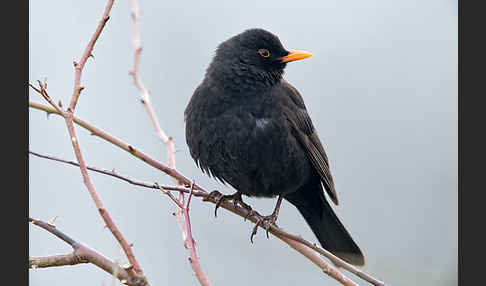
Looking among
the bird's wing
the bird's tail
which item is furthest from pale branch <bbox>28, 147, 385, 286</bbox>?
the bird's tail

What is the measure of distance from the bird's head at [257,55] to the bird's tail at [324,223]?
3.26ft

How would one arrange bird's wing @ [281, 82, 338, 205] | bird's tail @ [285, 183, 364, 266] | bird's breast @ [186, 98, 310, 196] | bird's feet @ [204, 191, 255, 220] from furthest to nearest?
bird's tail @ [285, 183, 364, 266], bird's wing @ [281, 82, 338, 205], bird's feet @ [204, 191, 255, 220], bird's breast @ [186, 98, 310, 196]

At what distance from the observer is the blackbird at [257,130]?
419cm

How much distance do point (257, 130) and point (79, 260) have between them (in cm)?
210

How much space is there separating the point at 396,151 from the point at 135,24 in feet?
10.6

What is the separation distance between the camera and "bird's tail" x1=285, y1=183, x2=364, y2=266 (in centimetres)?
488

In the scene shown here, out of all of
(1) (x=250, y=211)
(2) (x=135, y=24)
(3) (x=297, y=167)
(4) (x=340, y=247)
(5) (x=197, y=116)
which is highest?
(2) (x=135, y=24)

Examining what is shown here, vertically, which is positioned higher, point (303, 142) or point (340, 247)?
point (303, 142)

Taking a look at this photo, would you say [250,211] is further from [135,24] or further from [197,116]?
[135,24]

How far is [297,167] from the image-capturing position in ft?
14.5

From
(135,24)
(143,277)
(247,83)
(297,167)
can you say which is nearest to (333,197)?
(297,167)

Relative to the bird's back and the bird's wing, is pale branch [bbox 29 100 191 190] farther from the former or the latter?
the bird's wing

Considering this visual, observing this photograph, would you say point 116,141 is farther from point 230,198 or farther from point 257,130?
point 230,198

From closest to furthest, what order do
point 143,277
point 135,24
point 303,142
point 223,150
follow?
point 143,277, point 135,24, point 223,150, point 303,142
